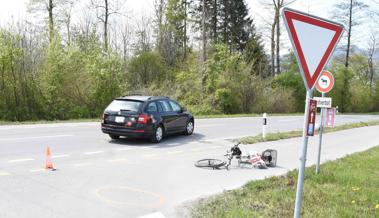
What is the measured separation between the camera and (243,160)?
10195mm

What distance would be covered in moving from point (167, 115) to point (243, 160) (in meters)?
4.84

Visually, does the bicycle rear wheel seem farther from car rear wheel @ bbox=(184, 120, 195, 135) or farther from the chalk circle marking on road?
car rear wheel @ bbox=(184, 120, 195, 135)

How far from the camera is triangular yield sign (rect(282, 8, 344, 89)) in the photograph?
4.14 metres

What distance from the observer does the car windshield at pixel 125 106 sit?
43.4 ft

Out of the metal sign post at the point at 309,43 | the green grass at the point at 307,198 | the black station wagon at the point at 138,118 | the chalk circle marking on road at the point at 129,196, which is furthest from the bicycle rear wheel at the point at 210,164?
the metal sign post at the point at 309,43

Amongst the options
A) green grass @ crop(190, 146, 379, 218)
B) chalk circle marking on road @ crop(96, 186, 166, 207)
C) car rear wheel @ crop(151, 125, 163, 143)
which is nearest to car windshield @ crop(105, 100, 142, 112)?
car rear wheel @ crop(151, 125, 163, 143)

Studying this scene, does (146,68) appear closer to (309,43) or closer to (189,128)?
(189,128)

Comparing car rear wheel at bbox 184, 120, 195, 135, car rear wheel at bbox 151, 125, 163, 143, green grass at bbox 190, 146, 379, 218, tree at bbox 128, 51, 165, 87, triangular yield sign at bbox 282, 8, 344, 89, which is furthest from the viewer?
tree at bbox 128, 51, 165, 87

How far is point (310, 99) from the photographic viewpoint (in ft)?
14.1

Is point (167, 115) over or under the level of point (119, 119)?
over

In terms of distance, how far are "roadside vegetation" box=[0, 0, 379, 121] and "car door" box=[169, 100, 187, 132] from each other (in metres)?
11.9

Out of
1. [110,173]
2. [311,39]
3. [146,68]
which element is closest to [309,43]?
[311,39]

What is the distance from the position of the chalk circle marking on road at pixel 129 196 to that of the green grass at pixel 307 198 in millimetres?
746

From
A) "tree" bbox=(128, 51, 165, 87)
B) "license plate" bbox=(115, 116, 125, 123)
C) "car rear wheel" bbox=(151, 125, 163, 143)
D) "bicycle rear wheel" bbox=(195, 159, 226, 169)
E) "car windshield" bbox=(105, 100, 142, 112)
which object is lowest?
"bicycle rear wheel" bbox=(195, 159, 226, 169)
